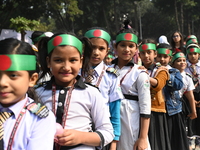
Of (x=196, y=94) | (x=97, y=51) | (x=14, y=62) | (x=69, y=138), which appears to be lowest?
(x=196, y=94)

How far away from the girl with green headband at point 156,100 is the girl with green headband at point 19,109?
1.83 metres

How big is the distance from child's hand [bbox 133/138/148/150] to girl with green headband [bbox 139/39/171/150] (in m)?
0.60

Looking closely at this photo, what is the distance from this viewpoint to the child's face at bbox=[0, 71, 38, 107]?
138 centimetres

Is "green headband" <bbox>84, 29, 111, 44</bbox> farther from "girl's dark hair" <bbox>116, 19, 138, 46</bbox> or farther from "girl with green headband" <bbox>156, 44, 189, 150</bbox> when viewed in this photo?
"girl with green headband" <bbox>156, 44, 189, 150</bbox>

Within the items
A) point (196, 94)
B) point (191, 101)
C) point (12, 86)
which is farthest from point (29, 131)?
point (196, 94)

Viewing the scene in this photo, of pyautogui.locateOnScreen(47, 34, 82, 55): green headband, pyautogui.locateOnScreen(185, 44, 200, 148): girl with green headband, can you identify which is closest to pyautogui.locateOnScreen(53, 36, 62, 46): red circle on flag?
pyautogui.locateOnScreen(47, 34, 82, 55): green headband

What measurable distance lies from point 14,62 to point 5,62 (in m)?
0.05

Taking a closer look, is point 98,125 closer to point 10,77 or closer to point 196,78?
point 10,77

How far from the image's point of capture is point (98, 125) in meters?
1.85

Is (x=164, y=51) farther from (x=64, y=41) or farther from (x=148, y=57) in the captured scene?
(x=64, y=41)

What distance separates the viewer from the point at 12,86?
139cm

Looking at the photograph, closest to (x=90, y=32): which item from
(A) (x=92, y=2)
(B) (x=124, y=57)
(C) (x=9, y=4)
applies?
(B) (x=124, y=57)

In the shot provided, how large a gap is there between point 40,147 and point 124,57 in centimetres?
157

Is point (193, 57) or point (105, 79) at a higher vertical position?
point (193, 57)
